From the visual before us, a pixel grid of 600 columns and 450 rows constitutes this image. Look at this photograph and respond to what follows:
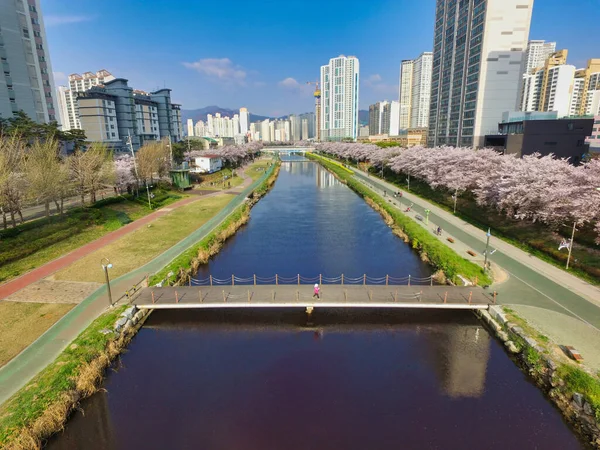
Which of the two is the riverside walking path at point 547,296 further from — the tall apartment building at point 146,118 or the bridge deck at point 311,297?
the tall apartment building at point 146,118

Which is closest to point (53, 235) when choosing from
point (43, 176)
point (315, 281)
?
point (43, 176)

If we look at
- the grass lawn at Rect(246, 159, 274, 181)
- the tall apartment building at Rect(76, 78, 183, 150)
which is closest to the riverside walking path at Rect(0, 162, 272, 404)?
the grass lawn at Rect(246, 159, 274, 181)

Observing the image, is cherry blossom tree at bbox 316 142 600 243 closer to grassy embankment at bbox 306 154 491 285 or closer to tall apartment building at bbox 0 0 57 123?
grassy embankment at bbox 306 154 491 285

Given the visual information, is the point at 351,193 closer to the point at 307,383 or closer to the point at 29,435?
the point at 307,383

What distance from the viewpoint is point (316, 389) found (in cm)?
1480

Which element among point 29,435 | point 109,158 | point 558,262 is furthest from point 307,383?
point 109,158

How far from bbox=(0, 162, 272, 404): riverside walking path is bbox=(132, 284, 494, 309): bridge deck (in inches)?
99.9

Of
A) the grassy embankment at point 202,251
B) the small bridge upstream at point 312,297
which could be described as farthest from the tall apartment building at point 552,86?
the small bridge upstream at point 312,297

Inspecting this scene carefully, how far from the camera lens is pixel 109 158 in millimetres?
47719

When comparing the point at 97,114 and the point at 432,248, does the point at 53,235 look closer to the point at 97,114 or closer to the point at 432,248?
the point at 432,248

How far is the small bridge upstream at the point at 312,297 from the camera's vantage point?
19719mm

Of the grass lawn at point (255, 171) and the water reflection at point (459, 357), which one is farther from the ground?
the grass lawn at point (255, 171)

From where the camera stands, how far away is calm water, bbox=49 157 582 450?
12.5 metres

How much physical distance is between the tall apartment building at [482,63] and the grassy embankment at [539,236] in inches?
2154
